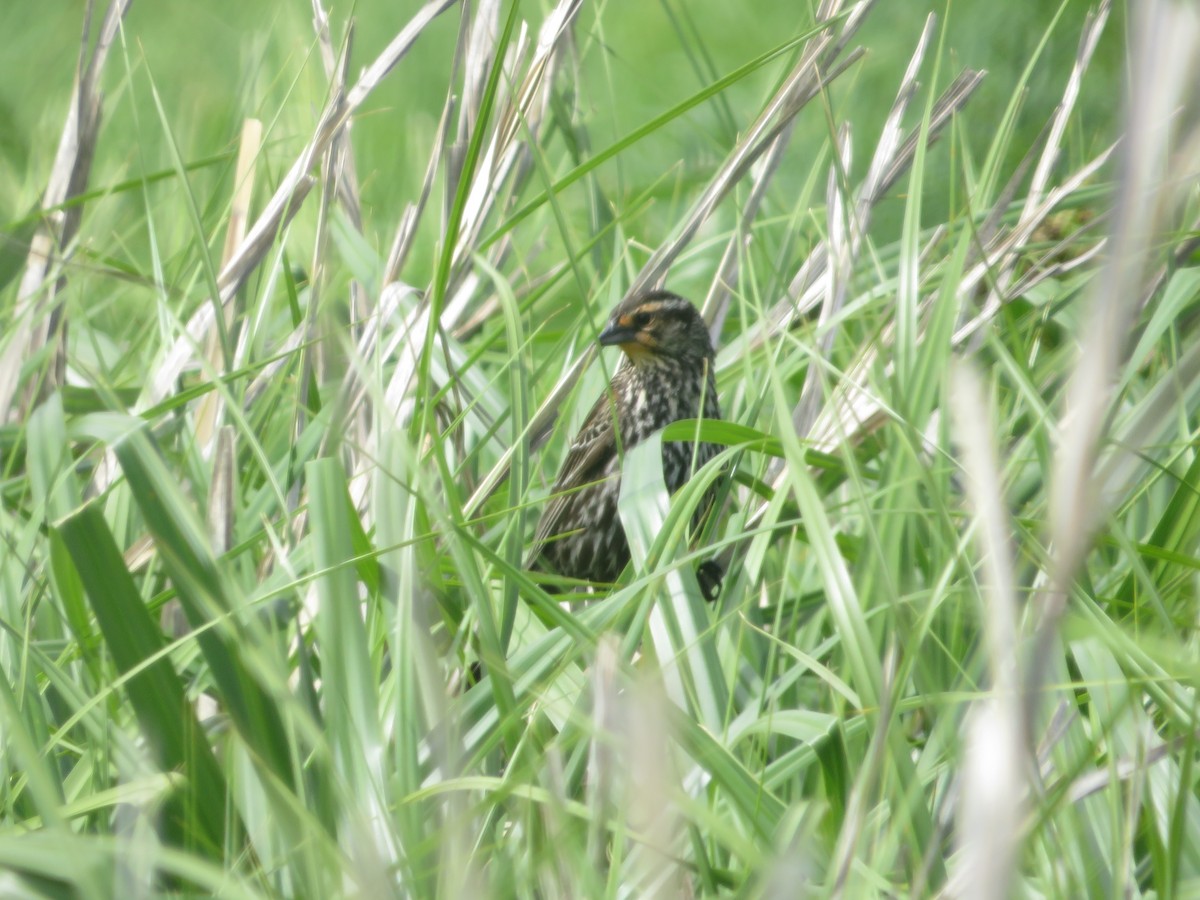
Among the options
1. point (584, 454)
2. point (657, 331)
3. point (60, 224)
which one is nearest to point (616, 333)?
point (657, 331)

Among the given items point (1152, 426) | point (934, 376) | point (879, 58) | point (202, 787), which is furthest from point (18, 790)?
point (879, 58)

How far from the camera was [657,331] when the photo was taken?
2795 millimetres

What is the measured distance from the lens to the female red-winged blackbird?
Answer: 2730mm

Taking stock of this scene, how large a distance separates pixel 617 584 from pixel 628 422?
42.0 inches

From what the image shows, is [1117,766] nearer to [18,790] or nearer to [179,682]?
[179,682]

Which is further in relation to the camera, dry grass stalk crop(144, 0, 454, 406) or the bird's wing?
the bird's wing

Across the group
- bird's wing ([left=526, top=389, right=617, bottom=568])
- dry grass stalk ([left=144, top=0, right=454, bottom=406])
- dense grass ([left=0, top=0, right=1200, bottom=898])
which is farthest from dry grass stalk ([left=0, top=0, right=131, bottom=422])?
bird's wing ([left=526, top=389, right=617, bottom=568])

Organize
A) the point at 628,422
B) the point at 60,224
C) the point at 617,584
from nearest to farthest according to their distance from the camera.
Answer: the point at 617,584, the point at 60,224, the point at 628,422

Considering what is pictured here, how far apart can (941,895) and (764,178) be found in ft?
4.71

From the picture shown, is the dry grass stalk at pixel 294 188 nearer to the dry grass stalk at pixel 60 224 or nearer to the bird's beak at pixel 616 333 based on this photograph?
the dry grass stalk at pixel 60 224

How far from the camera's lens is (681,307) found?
110 inches

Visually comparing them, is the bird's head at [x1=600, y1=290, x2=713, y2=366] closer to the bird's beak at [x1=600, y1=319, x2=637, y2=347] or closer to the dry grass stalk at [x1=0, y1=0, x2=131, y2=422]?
the bird's beak at [x1=600, y1=319, x2=637, y2=347]

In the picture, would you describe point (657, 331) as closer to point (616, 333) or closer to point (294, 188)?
point (616, 333)

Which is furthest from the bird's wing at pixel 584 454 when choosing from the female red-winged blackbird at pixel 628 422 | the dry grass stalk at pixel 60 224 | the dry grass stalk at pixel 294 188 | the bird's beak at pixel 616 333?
the dry grass stalk at pixel 60 224
